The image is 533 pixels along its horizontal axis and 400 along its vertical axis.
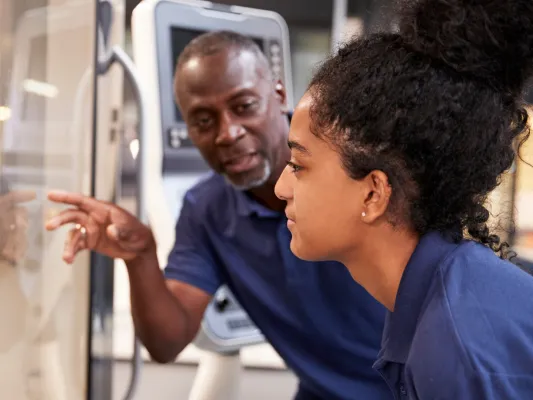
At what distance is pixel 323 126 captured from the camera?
881 millimetres

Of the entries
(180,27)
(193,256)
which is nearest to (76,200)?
(193,256)

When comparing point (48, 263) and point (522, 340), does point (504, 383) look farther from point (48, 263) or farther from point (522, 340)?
point (48, 263)

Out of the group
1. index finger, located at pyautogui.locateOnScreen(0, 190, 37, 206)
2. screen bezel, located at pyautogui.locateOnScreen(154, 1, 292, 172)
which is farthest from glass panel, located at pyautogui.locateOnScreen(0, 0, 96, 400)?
screen bezel, located at pyautogui.locateOnScreen(154, 1, 292, 172)

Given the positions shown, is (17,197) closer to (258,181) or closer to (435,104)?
(258,181)

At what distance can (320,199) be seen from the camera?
887 millimetres

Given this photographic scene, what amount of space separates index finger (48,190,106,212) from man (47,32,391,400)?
0.24 meters

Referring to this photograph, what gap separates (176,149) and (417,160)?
1.32 m

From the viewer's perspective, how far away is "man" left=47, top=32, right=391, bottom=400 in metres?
1.45

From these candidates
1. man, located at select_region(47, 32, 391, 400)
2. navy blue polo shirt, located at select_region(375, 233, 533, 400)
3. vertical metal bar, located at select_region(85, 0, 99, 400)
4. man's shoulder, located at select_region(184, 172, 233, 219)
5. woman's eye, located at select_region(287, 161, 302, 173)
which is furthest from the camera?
man's shoulder, located at select_region(184, 172, 233, 219)

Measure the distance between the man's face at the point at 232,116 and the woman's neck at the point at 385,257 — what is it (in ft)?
1.98

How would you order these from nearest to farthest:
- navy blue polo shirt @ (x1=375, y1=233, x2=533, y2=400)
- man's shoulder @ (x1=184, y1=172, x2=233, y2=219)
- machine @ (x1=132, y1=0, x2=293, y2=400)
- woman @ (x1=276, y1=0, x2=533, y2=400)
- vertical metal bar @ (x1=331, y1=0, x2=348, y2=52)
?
1. navy blue polo shirt @ (x1=375, y1=233, x2=533, y2=400)
2. woman @ (x1=276, y1=0, x2=533, y2=400)
3. man's shoulder @ (x1=184, y1=172, x2=233, y2=219)
4. machine @ (x1=132, y1=0, x2=293, y2=400)
5. vertical metal bar @ (x1=331, y1=0, x2=348, y2=52)

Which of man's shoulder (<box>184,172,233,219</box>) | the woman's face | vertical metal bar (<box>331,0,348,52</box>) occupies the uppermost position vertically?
vertical metal bar (<box>331,0,348,52</box>)

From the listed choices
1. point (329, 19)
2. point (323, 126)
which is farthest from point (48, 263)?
point (329, 19)

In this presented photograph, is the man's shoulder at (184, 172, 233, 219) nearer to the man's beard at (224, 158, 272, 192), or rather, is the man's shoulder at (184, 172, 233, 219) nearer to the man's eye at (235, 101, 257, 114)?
the man's beard at (224, 158, 272, 192)
